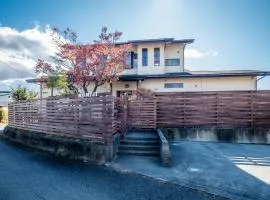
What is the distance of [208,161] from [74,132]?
5412mm

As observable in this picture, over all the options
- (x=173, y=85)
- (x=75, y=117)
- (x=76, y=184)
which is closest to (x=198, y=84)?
(x=173, y=85)

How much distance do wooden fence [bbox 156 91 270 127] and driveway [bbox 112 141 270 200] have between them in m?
2.34

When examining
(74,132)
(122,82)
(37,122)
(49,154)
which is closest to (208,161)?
(74,132)

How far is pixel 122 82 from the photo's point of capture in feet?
67.9

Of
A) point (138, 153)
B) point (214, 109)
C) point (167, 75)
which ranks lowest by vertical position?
point (138, 153)

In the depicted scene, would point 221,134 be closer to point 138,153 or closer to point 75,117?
point 138,153

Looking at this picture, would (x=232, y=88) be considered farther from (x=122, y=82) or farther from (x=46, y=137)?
(x=46, y=137)

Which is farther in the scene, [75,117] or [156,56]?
[156,56]

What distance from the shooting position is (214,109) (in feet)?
42.3

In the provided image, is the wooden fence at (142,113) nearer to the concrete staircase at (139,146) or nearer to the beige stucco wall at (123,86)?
the concrete staircase at (139,146)

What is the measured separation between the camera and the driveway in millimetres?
5664

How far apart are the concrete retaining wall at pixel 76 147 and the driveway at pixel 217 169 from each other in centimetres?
53

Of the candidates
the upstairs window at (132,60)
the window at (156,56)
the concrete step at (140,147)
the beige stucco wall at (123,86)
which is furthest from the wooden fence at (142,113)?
the upstairs window at (132,60)

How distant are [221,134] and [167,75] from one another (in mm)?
8752
